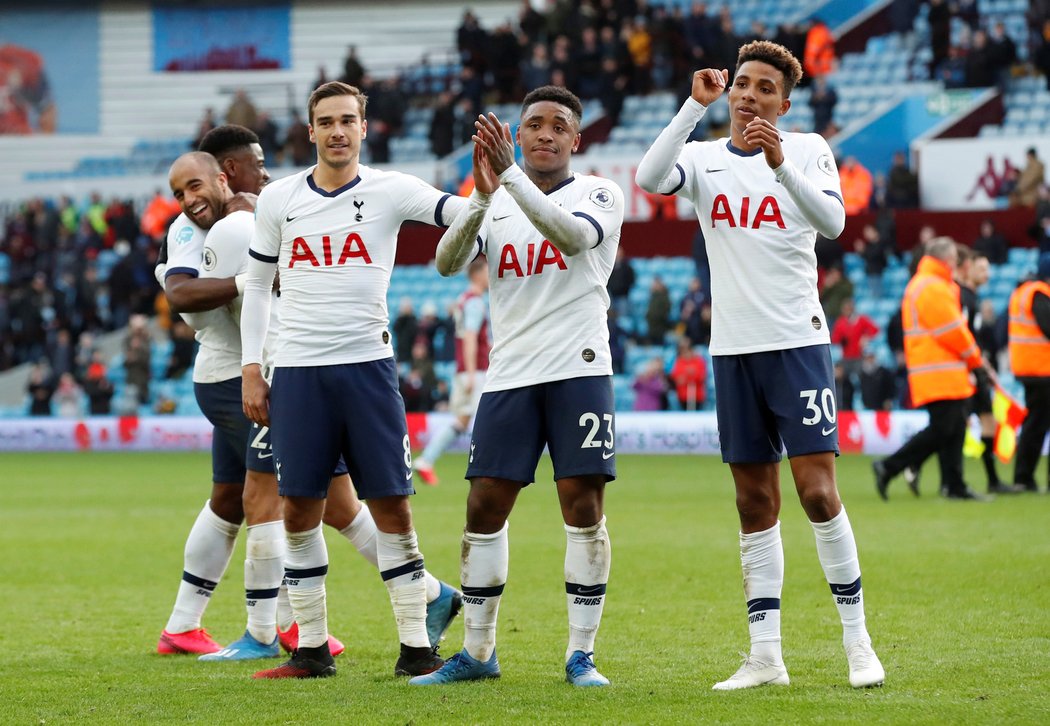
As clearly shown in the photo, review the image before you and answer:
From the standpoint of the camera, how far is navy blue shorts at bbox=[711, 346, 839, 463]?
6090 mm

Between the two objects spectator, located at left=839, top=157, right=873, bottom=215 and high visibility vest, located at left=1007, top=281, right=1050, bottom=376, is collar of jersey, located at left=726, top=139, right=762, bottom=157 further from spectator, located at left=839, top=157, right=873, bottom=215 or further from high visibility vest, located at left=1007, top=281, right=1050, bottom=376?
spectator, located at left=839, top=157, right=873, bottom=215

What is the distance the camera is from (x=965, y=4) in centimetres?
2878

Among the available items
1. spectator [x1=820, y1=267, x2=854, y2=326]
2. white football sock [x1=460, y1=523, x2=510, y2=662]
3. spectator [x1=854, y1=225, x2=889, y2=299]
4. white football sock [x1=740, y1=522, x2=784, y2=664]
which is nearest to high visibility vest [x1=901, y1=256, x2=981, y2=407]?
white football sock [x1=740, y1=522, x2=784, y2=664]

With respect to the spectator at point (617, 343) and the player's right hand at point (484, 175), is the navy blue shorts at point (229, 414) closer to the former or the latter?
the player's right hand at point (484, 175)

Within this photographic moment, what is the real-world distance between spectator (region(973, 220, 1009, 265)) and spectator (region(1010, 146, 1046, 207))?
0.99 meters

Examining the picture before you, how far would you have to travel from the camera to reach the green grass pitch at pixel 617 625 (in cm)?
572

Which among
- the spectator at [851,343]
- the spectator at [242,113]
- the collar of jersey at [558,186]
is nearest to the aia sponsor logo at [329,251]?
the collar of jersey at [558,186]

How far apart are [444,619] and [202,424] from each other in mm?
18868

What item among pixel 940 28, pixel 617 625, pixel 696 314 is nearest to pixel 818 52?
pixel 940 28

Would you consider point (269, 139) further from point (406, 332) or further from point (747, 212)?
point (747, 212)

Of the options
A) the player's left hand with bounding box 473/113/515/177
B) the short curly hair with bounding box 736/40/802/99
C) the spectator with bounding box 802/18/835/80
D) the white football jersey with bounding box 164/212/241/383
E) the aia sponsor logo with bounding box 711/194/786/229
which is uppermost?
the spectator with bounding box 802/18/835/80

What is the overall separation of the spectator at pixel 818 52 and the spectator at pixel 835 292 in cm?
741

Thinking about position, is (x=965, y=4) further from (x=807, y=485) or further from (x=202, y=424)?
(x=807, y=485)

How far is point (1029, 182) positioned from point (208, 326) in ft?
64.6
